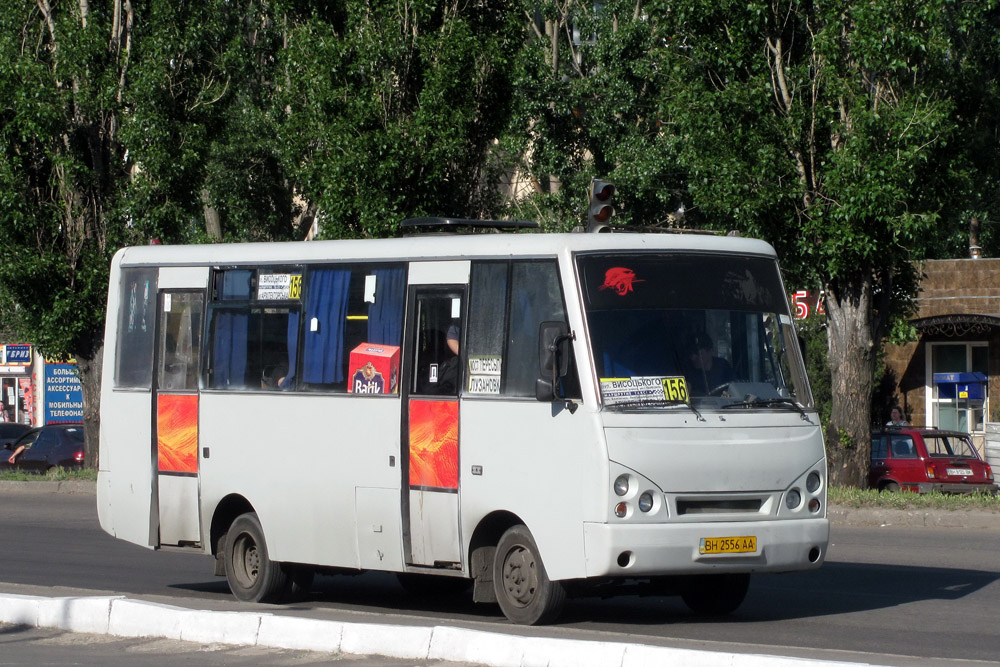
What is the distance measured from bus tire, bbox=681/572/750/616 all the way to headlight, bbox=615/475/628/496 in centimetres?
149

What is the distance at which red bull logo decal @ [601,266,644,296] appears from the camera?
997 cm

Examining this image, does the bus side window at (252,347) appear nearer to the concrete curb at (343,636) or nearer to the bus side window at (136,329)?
the bus side window at (136,329)

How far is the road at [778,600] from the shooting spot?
935 cm

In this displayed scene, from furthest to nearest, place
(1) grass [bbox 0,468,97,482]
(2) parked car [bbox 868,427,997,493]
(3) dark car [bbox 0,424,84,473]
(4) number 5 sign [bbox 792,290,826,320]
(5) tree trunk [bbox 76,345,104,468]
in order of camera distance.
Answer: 1. (4) number 5 sign [bbox 792,290,826,320]
2. (3) dark car [bbox 0,424,84,473]
3. (5) tree trunk [bbox 76,345,104,468]
4. (1) grass [bbox 0,468,97,482]
5. (2) parked car [bbox 868,427,997,493]

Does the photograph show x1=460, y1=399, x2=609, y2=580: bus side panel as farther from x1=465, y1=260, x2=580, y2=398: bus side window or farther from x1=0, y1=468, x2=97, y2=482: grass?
x1=0, y1=468, x2=97, y2=482: grass

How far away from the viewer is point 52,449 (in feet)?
109

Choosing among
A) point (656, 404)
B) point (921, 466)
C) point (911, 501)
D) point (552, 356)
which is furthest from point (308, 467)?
point (921, 466)

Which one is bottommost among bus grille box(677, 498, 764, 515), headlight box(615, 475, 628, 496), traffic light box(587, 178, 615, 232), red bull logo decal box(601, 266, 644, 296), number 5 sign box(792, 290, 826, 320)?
bus grille box(677, 498, 764, 515)

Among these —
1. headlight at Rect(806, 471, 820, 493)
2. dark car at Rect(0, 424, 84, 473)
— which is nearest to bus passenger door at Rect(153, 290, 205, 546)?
headlight at Rect(806, 471, 820, 493)

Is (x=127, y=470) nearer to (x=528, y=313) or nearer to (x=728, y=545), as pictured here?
(x=528, y=313)

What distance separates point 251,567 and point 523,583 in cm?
303

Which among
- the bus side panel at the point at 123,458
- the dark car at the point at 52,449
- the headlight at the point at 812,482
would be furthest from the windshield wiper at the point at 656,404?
the dark car at the point at 52,449

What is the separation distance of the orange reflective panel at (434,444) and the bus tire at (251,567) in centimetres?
179

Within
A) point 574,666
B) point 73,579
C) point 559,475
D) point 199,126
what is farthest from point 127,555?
point 199,126
